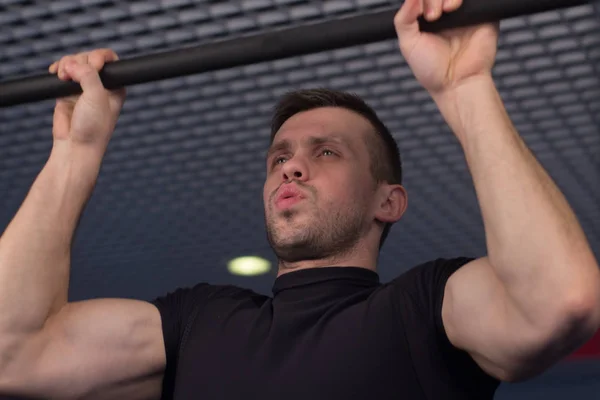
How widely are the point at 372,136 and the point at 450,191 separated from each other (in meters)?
1.16

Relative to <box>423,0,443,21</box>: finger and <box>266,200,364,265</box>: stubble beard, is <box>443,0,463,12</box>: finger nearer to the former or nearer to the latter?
<box>423,0,443,21</box>: finger

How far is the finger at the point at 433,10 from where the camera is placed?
33.6 inches

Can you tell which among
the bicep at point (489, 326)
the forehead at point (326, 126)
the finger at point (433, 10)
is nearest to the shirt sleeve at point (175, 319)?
the forehead at point (326, 126)

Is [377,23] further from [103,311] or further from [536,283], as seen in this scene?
[103,311]

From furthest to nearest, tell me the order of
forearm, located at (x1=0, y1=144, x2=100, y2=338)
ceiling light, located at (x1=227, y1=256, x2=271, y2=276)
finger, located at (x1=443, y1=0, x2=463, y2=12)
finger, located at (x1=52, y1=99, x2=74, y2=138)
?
1. ceiling light, located at (x1=227, y1=256, x2=271, y2=276)
2. finger, located at (x1=52, y1=99, x2=74, y2=138)
3. forearm, located at (x1=0, y1=144, x2=100, y2=338)
4. finger, located at (x1=443, y1=0, x2=463, y2=12)

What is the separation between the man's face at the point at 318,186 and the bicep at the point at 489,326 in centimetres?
23

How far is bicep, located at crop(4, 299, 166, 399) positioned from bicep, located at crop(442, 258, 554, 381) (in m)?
0.39

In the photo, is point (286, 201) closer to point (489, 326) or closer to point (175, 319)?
point (175, 319)

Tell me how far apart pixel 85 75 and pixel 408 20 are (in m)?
0.41

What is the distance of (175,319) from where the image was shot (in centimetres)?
108

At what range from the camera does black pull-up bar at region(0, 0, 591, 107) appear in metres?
0.84

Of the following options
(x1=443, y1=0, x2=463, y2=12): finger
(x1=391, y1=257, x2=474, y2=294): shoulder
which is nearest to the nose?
(x1=391, y1=257, x2=474, y2=294): shoulder

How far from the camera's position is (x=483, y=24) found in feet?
2.87

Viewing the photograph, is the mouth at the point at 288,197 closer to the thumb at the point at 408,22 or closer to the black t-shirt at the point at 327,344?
the black t-shirt at the point at 327,344
